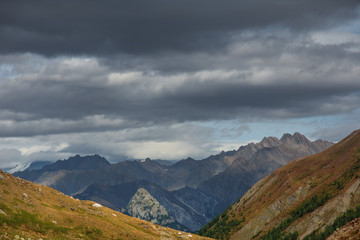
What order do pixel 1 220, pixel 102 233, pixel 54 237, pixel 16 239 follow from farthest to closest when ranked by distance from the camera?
pixel 102 233 < pixel 54 237 < pixel 1 220 < pixel 16 239

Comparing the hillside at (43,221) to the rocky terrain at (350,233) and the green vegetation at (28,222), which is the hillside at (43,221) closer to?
the green vegetation at (28,222)

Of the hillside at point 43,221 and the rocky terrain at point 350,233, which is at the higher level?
the hillside at point 43,221

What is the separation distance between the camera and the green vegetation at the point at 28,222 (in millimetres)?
65100

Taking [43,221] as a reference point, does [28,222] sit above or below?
above

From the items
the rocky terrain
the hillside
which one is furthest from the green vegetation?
the rocky terrain

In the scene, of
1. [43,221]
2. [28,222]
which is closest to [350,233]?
[43,221]


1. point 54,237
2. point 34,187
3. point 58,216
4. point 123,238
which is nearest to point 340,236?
point 123,238

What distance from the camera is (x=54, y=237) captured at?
68.1m

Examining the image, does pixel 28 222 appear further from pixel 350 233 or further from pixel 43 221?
pixel 350 233

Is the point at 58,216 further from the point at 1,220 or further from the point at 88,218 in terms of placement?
the point at 1,220

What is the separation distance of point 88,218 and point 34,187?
26.4 meters

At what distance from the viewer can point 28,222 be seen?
69812mm

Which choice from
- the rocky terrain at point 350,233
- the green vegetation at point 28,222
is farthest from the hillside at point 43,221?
the rocky terrain at point 350,233

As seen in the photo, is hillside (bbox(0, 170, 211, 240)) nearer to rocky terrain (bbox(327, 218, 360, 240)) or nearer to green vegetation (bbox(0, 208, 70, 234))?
green vegetation (bbox(0, 208, 70, 234))
